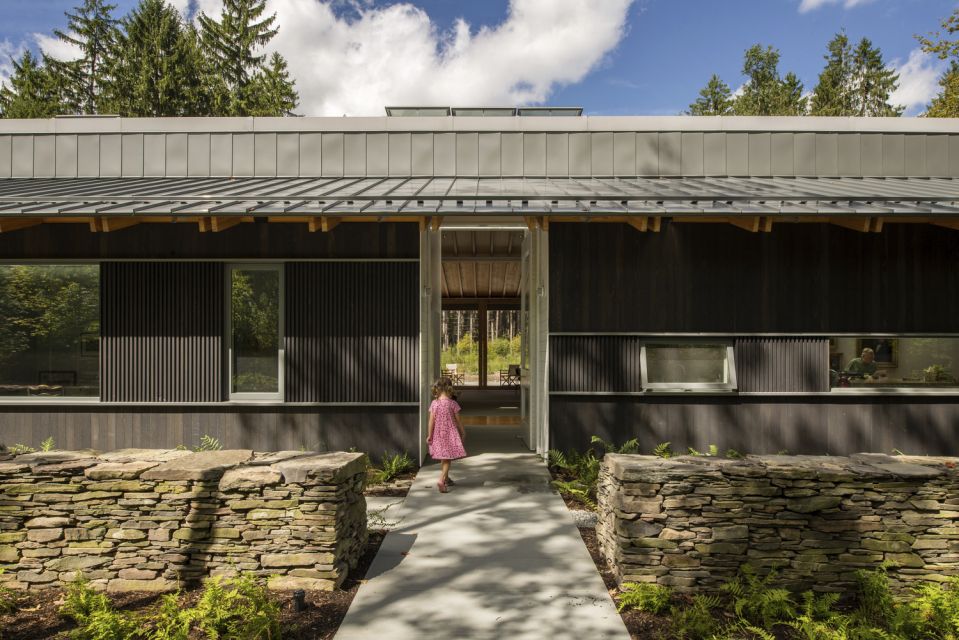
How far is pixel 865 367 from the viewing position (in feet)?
27.9

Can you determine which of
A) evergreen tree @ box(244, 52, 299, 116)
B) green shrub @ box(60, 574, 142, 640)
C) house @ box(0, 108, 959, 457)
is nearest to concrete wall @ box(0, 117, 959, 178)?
house @ box(0, 108, 959, 457)

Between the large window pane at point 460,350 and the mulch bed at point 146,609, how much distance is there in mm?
10293

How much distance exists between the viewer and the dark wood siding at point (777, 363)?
8.44 meters

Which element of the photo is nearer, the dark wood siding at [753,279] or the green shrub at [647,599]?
the green shrub at [647,599]

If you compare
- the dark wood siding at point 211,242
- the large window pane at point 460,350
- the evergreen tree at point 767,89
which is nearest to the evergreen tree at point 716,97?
the evergreen tree at point 767,89

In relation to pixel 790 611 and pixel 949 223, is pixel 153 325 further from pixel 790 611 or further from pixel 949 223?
pixel 949 223

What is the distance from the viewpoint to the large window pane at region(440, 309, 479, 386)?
22.6 metres

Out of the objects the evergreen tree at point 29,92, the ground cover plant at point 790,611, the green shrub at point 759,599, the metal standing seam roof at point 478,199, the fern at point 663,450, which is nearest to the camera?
the ground cover plant at point 790,611

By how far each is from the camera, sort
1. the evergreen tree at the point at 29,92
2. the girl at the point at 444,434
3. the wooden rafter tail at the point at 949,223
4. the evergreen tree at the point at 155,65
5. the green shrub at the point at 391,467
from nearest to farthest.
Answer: the girl at the point at 444,434 < the wooden rafter tail at the point at 949,223 < the green shrub at the point at 391,467 < the evergreen tree at the point at 29,92 < the evergreen tree at the point at 155,65

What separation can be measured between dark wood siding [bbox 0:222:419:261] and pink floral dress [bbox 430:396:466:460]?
2.33 m

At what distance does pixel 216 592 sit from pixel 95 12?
47.5m

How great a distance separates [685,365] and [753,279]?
4.99 ft

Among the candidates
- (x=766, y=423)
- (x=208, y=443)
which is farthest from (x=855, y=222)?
(x=208, y=443)

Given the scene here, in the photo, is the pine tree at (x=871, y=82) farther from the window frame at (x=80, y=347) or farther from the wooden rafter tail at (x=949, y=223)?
the window frame at (x=80, y=347)
